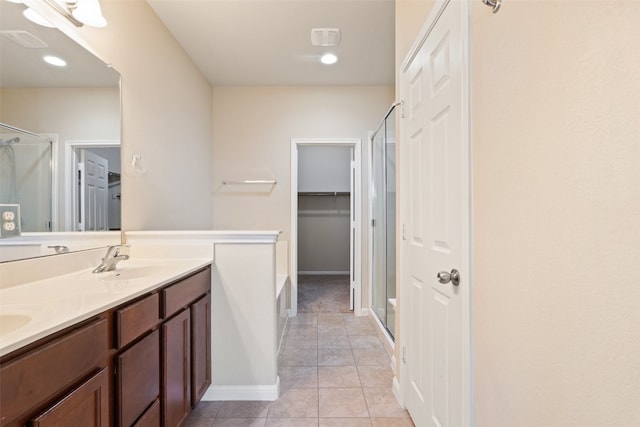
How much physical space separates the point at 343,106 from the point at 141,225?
2.50 m

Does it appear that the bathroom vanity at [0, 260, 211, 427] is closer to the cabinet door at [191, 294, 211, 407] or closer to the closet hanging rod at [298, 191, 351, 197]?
the cabinet door at [191, 294, 211, 407]

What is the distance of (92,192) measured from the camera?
1587mm

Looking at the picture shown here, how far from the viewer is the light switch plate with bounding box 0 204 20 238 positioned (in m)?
1.12

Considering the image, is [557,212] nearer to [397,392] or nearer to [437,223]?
[437,223]

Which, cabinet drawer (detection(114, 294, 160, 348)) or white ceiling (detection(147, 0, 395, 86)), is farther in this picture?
white ceiling (detection(147, 0, 395, 86))

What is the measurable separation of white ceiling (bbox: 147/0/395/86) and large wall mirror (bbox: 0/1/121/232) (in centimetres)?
96

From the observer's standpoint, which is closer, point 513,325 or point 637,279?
point 637,279

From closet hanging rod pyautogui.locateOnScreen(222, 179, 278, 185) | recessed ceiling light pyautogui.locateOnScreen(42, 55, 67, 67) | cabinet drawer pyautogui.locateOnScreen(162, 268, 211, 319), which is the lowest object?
cabinet drawer pyautogui.locateOnScreen(162, 268, 211, 319)

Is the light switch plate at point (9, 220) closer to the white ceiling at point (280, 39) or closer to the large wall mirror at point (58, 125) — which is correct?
the large wall mirror at point (58, 125)

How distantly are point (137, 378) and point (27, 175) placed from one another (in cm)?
98

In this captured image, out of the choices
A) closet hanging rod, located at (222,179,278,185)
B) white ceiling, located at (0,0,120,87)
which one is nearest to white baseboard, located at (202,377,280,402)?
→ white ceiling, located at (0,0,120,87)

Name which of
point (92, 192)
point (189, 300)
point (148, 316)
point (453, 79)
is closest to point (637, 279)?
point (453, 79)

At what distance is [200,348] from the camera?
1.66 meters

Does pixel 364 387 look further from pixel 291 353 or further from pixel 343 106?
pixel 343 106
